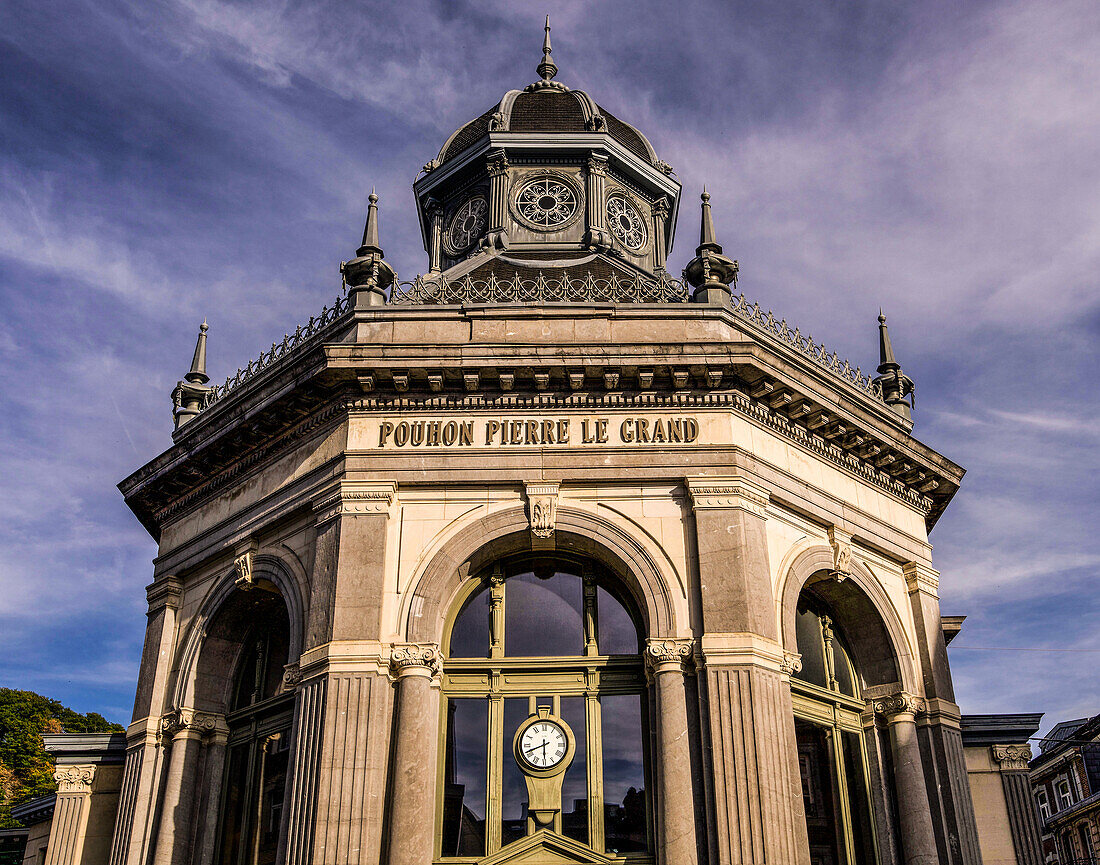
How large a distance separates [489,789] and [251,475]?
27.1 feet

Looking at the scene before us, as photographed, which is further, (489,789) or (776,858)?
(489,789)

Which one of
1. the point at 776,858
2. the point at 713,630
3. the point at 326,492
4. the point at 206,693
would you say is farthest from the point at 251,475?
the point at 776,858

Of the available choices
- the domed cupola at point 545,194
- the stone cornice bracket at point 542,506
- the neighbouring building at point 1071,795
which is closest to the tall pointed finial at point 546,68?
the domed cupola at point 545,194

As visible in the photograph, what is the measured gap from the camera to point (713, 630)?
19.9 meters

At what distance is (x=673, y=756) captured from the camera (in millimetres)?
19125

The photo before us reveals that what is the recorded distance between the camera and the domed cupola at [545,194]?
30359mm

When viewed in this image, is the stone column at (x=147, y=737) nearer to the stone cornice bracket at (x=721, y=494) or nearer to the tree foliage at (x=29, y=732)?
the stone cornice bracket at (x=721, y=494)

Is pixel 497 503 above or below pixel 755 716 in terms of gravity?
above

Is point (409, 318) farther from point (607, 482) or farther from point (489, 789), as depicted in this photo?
point (489, 789)

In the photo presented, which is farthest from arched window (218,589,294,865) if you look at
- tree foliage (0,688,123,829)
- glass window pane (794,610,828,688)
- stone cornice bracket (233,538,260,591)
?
tree foliage (0,688,123,829)

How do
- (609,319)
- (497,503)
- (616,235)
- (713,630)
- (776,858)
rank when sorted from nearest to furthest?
1. (776,858)
2. (713,630)
3. (497,503)
4. (609,319)
5. (616,235)

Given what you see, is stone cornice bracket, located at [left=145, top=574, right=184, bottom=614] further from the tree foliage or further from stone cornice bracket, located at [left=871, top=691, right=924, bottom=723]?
the tree foliage

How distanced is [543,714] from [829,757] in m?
5.84

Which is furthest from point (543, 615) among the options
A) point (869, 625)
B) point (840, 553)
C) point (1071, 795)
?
point (1071, 795)
